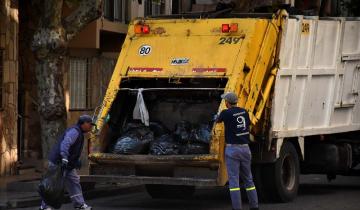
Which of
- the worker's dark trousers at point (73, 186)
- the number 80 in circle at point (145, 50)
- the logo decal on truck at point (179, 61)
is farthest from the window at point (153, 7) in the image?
the worker's dark trousers at point (73, 186)

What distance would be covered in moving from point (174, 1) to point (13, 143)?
379 inches

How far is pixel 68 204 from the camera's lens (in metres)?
13.2

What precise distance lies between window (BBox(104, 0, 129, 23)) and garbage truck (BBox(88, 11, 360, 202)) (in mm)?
7826

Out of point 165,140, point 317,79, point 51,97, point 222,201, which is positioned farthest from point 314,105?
point 51,97

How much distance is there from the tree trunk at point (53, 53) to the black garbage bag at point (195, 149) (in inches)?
117

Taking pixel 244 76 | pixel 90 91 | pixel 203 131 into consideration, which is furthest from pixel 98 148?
pixel 90 91

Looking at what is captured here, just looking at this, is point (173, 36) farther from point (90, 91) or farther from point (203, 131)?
point (90, 91)

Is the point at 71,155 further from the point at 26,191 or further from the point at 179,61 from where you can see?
the point at 26,191

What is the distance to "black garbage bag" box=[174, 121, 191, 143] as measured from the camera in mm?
12266

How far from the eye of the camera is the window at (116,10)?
2084cm

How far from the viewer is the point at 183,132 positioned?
12422 millimetres

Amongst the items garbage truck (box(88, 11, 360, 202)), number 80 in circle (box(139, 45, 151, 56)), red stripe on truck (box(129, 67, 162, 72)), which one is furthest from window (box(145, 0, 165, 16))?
red stripe on truck (box(129, 67, 162, 72))

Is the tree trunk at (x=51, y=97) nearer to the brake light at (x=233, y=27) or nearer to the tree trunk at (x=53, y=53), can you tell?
the tree trunk at (x=53, y=53)

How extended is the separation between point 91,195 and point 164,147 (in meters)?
2.56
